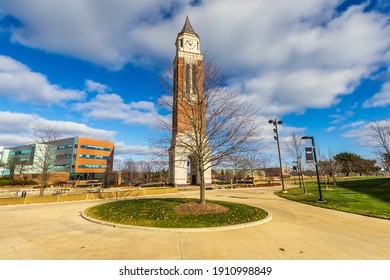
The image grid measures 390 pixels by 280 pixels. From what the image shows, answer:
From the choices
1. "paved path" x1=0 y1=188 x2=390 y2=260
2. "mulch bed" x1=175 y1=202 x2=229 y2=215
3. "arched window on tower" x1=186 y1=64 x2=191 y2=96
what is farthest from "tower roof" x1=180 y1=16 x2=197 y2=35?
"paved path" x1=0 y1=188 x2=390 y2=260

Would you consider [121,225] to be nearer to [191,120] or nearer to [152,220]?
[152,220]

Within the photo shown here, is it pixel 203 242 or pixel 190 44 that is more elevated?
pixel 190 44

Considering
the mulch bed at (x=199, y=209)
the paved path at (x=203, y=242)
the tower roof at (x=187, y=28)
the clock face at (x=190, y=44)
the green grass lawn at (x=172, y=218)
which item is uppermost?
the tower roof at (x=187, y=28)

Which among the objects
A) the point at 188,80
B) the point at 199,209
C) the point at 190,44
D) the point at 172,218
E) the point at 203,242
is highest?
the point at 190,44

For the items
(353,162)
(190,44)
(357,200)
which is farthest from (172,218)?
(353,162)

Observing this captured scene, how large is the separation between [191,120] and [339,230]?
28.1ft

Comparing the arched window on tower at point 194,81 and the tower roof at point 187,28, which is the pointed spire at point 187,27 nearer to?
the tower roof at point 187,28

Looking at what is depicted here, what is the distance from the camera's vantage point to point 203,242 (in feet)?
Answer: 20.0

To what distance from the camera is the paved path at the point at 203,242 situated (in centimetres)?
509

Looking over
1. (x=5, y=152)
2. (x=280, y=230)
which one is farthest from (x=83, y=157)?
(x=280, y=230)

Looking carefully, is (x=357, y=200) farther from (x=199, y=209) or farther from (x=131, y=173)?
(x=131, y=173)

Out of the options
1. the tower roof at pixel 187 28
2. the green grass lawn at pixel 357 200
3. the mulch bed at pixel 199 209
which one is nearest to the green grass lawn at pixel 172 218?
the mulch bed at pixel 199 209

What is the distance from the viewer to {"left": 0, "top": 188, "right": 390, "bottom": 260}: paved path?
200 inches

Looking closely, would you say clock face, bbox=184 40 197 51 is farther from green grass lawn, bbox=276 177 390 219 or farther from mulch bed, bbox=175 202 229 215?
mulch bed, bbox=175 202 229 215
